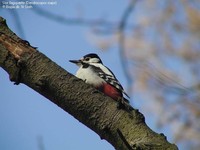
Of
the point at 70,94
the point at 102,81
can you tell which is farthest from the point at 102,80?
the point at 70,94

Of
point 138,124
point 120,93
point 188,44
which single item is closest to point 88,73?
point 120,93

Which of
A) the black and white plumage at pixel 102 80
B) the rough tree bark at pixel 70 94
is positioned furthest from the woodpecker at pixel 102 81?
the rough tree bark at pixel 70 94

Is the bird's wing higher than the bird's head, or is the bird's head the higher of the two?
the bird's head

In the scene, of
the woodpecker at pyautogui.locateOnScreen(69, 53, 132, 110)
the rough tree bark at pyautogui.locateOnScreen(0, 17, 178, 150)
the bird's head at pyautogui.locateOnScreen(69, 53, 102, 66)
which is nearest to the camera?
the rough tree bark at pyautogui.locateOnScreen(0, 17, 178, 150)

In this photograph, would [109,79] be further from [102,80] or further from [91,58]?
[91,58]

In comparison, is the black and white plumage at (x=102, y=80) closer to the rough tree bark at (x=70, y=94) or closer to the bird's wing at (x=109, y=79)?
the bird's wing at (x=109, y=79)

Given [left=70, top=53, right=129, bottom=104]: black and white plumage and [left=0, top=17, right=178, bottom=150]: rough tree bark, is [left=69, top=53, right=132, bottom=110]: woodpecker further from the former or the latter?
[left=0, top=17, right=178, bottom=150]: rough tree bark

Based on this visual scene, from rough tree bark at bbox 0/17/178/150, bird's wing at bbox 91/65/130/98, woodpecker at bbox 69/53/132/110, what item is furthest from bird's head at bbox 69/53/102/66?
rough tree bark at bbox 0/17/178/150

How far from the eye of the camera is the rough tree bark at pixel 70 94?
125 centimetres

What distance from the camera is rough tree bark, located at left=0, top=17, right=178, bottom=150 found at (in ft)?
4.09

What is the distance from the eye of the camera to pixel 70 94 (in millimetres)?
1305

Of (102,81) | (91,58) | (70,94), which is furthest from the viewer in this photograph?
(91,58)

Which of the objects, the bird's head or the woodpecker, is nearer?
the woodpecker

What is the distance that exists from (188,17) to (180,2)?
14.7 inches
